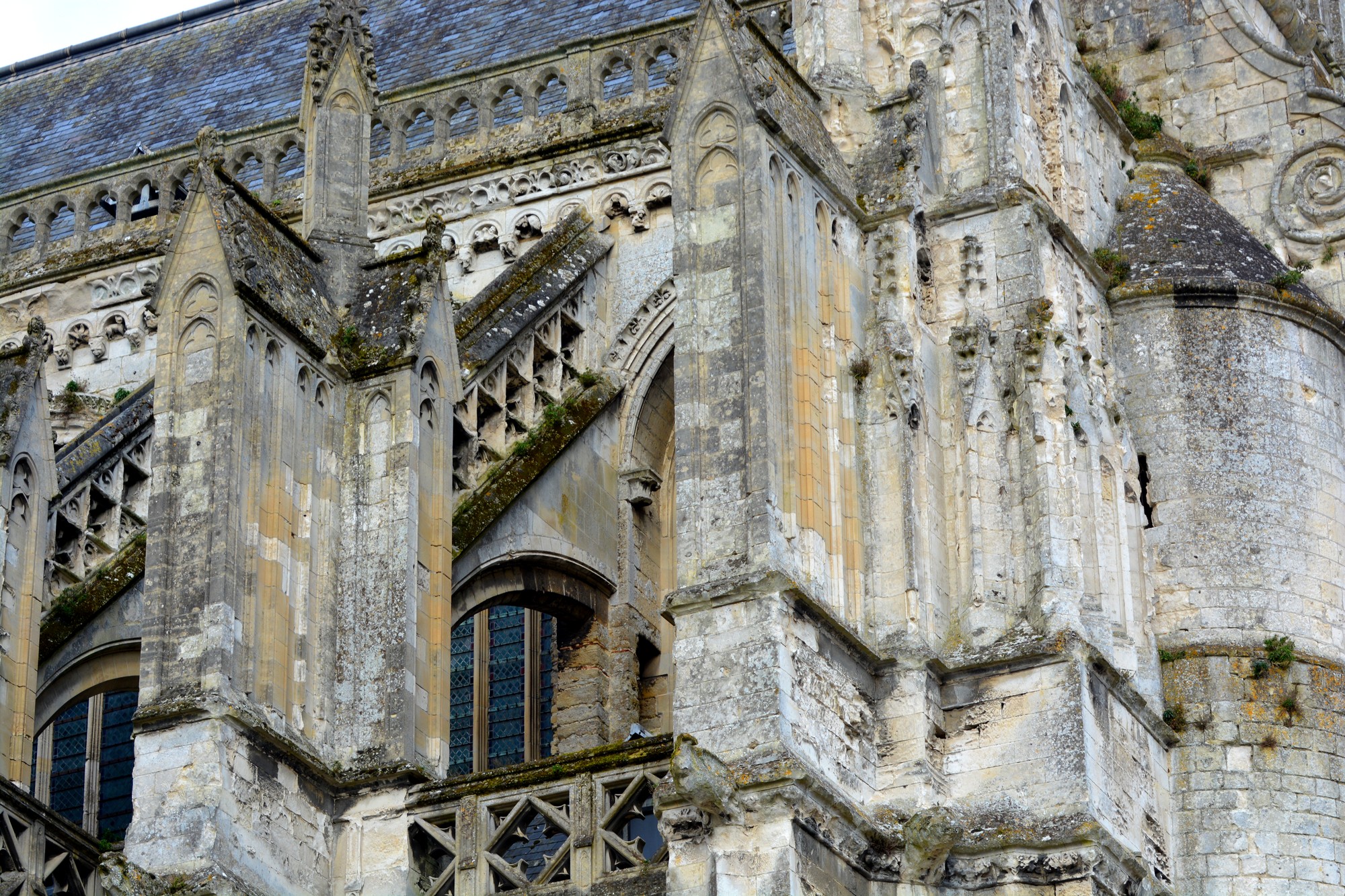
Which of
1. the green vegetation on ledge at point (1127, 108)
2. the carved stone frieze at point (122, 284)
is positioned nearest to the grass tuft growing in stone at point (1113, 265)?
the green vegetation on ledge at point (1127, 108)

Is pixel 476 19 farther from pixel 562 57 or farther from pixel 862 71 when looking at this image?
pixel 862 71

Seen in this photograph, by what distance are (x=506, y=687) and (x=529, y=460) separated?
2.72 metres

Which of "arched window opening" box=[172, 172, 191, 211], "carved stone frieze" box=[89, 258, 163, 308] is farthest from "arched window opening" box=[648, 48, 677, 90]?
"carved stone frieze" box=[89, 258, 163, 308]

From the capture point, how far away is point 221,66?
29.2 m

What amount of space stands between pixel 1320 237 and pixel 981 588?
515 cm

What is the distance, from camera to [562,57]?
2328 cm

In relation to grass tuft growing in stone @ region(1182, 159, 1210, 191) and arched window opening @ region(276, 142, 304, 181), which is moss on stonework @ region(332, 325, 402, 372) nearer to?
grass tuft growing in stone @ region(1182, 159, 1210, 191)

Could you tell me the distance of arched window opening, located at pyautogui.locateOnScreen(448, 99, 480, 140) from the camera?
77.2 ft

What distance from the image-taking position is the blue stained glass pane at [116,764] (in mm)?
22688

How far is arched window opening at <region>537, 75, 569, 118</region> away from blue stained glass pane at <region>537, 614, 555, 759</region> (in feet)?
14.8

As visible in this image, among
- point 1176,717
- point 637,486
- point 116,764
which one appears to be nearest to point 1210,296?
point 1176,717

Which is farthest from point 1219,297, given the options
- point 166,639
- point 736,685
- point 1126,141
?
point 166,639

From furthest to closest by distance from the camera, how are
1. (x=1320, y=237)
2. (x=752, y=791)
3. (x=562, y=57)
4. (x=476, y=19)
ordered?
1. (x=476, y=19)
2. (x=562, y=57)
3. (x=1320, y=237)
4. (x=752, y=791)

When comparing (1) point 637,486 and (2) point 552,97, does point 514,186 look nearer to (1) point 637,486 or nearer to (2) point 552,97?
(2) point 552,97
